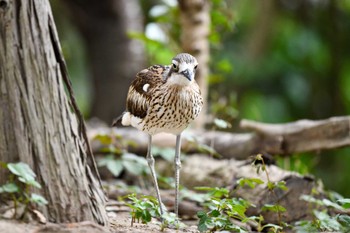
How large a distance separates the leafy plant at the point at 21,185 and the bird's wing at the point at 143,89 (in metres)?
1.31

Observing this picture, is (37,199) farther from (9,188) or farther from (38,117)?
(38,117)

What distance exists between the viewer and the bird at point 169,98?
400 centimetres

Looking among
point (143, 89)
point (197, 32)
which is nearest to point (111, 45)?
point (197, 32)

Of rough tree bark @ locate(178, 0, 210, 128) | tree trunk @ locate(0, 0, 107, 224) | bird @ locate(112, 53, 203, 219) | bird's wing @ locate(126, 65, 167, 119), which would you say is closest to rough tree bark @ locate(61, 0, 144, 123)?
rough tree bark @ locate(178, 0, 210, 128)

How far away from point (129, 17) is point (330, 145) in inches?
198

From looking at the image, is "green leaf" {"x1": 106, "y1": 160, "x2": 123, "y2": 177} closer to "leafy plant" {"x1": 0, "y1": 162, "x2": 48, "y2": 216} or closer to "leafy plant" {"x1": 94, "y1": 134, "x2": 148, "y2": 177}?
"leafy plant" {"x1": 94, "y1": 134, "x2": 148, "y2": 177}

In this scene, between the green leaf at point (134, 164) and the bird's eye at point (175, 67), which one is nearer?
the bird's eye at point (175, 67)

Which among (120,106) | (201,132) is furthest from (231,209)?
(120,106)

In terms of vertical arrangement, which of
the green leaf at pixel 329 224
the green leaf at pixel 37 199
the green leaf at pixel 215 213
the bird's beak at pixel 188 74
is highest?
the bird's beak at pixel 188 74

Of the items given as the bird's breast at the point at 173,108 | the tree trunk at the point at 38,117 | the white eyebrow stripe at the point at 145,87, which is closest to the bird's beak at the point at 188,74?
the bird's breast at the point at 173,108

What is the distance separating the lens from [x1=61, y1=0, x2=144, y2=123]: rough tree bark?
952 centimetres

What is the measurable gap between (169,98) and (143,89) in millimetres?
278

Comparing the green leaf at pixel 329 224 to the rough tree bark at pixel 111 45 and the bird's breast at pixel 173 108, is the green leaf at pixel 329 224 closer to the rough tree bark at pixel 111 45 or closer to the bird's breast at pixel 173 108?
the bird's breast at pixel 173 108

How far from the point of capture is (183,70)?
396cm
